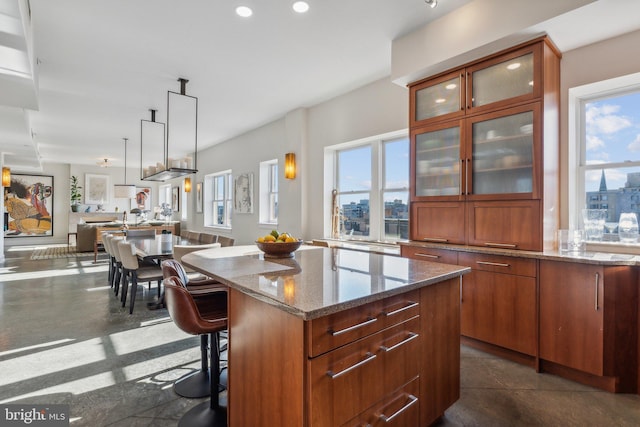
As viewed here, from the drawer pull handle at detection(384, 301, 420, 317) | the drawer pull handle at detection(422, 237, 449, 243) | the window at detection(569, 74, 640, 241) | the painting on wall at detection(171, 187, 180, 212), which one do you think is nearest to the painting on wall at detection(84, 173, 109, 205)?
the painting on wall at detection(171, 187, 180, 212)

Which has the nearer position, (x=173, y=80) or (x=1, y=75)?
(x=1, y=75)

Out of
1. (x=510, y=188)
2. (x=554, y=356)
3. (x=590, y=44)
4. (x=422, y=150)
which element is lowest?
(x=554, y=356)

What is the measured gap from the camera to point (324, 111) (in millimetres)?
5031

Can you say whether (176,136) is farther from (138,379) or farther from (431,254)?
(431,254)

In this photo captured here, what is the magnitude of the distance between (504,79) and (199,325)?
9.72 feet

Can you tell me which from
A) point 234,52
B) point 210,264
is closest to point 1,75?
point 234,52

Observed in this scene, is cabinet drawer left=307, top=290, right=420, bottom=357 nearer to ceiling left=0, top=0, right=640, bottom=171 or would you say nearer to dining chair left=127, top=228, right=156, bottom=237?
ceiling left=0, top=0, right=640, bottom=171

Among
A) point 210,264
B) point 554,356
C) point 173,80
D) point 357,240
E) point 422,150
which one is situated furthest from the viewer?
point 357,240

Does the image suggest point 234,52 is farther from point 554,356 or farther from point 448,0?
point 554,356

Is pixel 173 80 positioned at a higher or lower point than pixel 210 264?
higher

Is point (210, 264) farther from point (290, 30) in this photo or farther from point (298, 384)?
point (290, 30)

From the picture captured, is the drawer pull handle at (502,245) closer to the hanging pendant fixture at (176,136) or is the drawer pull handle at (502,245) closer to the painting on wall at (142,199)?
the hanging pendant fixture at (176,136)

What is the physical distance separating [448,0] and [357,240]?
294 cm

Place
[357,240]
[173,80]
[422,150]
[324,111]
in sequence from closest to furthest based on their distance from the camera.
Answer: [422,150] < [173,80] < [357,240] < [324,111]
